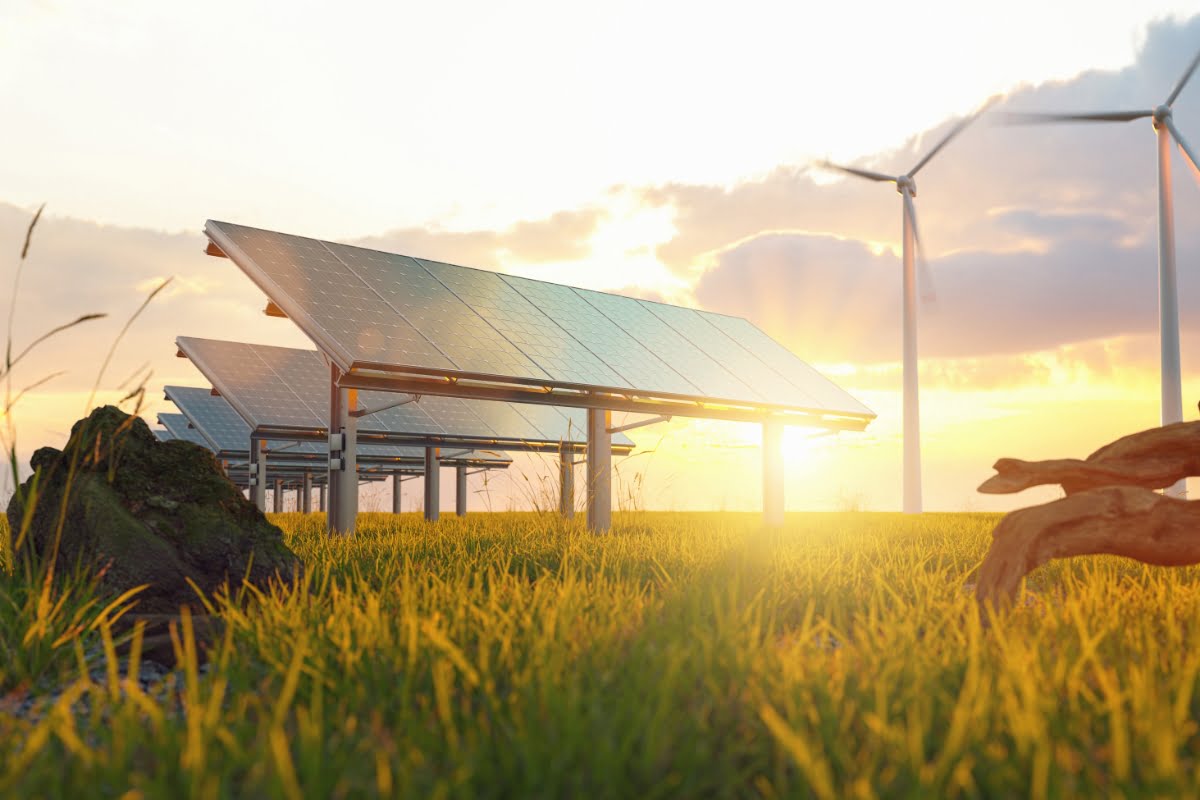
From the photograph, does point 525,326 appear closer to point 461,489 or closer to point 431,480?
point 431,480

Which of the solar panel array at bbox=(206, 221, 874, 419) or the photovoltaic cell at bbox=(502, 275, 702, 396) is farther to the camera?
the photovoltaic cell at bbox=(502, 275, 702, 396)

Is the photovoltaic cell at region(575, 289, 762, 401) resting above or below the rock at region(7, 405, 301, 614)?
above

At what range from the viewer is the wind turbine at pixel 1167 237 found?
57.9 ft

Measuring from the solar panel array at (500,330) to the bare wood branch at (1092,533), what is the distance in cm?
590

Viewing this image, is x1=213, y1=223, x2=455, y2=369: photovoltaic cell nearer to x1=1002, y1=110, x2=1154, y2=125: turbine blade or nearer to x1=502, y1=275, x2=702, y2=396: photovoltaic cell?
x1=502, y1=275, x2=702, y2=396: photovoltaic cell

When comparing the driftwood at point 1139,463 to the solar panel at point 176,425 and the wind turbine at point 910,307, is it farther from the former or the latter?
the solar panel at point 176,425

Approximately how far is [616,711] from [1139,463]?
181 inches

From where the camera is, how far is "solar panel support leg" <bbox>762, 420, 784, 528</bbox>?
13617 millimetres

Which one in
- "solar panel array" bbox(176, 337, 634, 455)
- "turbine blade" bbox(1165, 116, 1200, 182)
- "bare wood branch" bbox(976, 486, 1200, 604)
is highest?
"turbine blade" bbox(1165, 116, 1200, 182)

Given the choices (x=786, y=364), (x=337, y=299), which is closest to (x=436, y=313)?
(x=337, y=299)

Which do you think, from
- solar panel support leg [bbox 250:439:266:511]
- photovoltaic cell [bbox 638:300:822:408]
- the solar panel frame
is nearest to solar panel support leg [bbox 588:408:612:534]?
photovoltaic cell [bbox 638:300:822:408]

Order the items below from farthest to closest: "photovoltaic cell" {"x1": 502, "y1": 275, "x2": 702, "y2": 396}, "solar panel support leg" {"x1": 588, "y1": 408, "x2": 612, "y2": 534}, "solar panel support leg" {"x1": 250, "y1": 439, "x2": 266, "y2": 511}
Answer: "solar panel support leg" {"x1": 250, "y1": 439, "x2": 266, "y2": 511}, "photovoltaic cell" {"x1": 502, "y1": 275, "x2": 702, "y2": 396}, "solar panel support leg" {"x1": 588, "y1": 408, "x2": 612, "y2": 534}

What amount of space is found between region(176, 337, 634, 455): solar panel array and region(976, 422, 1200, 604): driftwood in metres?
10.7

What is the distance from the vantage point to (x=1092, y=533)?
17.3 feet
